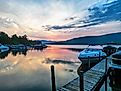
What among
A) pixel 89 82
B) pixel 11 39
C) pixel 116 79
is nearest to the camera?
pixel 89 82

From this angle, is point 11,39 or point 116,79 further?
point 11,39

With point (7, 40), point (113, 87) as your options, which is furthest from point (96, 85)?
point (7, 40)

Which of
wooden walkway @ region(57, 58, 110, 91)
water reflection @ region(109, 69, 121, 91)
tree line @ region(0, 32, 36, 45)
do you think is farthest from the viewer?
tree line @ region(0, 32, 36, 45)

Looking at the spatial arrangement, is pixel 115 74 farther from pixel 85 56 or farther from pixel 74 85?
pixel 85 56

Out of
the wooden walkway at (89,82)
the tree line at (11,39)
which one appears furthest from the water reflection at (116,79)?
the tree line at (11,39)

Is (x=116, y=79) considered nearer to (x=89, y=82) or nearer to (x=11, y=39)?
(x=89, y=82)

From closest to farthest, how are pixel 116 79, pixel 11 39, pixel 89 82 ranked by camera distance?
pixel 89 82 < pixel 116 79 < pixel 11 39

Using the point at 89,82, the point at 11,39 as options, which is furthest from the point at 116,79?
the point at 11,39

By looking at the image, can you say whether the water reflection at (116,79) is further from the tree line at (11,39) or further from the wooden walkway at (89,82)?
the tree line at (11,39)

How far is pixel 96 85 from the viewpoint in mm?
15547

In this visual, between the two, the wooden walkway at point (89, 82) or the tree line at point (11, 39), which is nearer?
the wooden walkway at point (89, 82)

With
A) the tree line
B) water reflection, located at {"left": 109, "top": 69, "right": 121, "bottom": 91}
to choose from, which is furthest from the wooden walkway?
the tree line

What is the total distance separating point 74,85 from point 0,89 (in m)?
11.5

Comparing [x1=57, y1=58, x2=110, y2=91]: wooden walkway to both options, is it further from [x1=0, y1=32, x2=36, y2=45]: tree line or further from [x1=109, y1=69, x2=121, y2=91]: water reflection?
[x1=0, y1=32, x2=36, y2=45]: tree line
